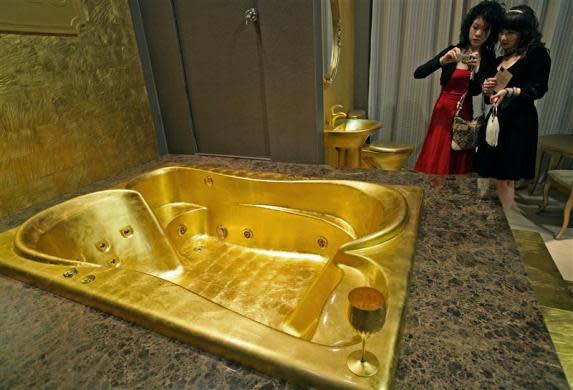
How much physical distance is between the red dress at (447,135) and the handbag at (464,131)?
0.07 metres

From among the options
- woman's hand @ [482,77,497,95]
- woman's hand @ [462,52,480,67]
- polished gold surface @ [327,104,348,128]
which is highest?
woman's hand @ [462,52,480,67]

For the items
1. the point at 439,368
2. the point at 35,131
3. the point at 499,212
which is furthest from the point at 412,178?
the point at 35,131

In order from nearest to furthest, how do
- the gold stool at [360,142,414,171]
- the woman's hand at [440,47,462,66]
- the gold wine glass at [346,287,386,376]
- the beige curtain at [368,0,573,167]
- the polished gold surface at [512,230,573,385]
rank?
the gold wine glass at [346,287,386,376] → the polished gold surface at [512,230,573,385] → the woman's hand at [440,47,462,66] → the gold stool at [360,142,414,171] → the beige curtain at [368,0,573,167]

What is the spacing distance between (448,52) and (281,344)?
6.19 ft

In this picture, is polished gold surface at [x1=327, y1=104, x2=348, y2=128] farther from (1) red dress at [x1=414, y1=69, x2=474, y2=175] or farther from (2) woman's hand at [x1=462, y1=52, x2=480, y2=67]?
(2) woman's hand at [x1=462, y1=52, x2=480, y2=67]

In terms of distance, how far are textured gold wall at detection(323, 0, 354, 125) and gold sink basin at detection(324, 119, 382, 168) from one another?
20 centimetres

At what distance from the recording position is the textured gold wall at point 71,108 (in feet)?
3.65

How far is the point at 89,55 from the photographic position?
1358 millimetres

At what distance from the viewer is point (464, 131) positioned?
69.3 inches

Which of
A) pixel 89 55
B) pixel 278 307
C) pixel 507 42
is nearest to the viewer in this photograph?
pixel 278 307

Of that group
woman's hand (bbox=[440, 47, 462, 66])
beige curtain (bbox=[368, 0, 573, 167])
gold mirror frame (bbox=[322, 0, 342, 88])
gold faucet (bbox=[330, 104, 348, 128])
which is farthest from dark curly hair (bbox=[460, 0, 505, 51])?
beige curtain (bbox=[368, 0, 573, 167])

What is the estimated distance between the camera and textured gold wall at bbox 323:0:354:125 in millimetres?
2115

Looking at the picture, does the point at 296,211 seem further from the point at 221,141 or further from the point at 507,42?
the point at 507,42

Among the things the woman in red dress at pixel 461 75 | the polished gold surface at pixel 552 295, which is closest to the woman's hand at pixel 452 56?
the woman in red dress at pixel 461 75
